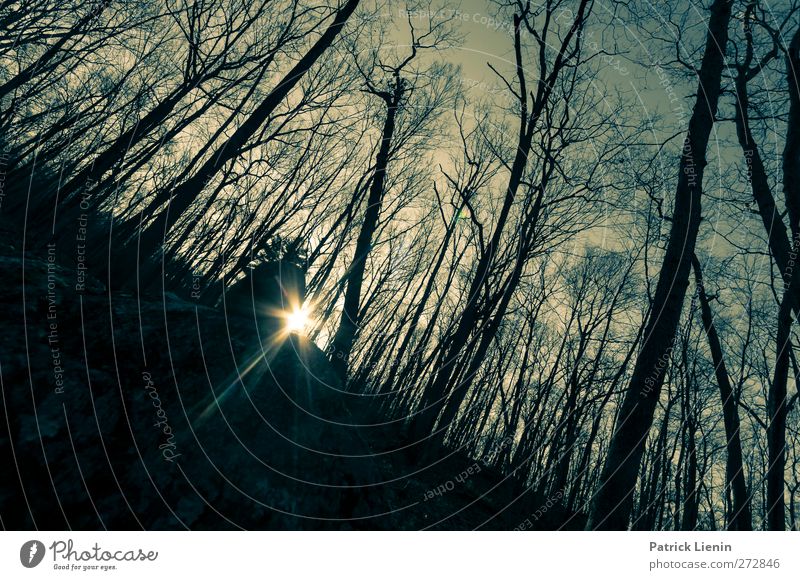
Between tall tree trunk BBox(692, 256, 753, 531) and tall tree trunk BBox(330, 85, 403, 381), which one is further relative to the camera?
tall tree trunk BBox(330, 85, 403, 381)

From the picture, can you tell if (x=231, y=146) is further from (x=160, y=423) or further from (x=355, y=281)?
(x=160, y=423)

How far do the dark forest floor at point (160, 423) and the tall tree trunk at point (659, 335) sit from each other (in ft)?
8.59

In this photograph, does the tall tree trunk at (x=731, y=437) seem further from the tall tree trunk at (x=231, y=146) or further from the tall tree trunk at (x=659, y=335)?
the tall tree trunk at (x=231, y=146)

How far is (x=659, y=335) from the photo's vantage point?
4.77 m

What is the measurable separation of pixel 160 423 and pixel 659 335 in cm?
554

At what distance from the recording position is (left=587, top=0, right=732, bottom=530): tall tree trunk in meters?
4.42

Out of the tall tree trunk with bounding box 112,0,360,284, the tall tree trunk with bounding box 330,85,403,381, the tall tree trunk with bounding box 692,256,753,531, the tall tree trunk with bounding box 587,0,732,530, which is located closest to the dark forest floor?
the tall tree trunk with bounding box 587,0,732,530

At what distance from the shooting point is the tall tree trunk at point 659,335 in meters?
4.42

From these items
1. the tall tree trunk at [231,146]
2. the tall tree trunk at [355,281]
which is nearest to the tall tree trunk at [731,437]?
the tall tree trunk at [355,281]

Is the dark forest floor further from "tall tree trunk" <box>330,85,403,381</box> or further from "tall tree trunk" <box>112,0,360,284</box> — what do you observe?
"tall tree trunk" <box>330,85,403,381</box>

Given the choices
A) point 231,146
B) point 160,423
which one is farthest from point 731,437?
point 231,146

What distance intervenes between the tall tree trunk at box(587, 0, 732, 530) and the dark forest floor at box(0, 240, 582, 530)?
2619 mm

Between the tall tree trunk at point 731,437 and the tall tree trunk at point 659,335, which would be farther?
the tall tree trunk at point 731,437

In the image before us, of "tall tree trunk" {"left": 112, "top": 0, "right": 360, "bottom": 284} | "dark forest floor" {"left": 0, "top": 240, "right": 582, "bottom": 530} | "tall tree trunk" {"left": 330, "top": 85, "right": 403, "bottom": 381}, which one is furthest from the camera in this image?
"tall tree trunk" {"left": 330, "top": 85, "right": 403, "bottom": 381}
